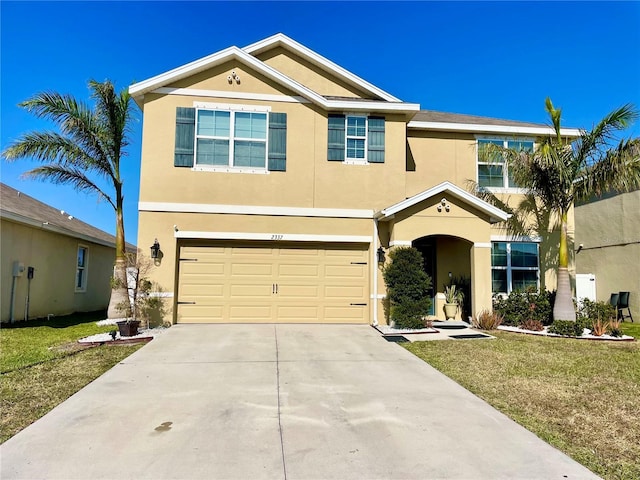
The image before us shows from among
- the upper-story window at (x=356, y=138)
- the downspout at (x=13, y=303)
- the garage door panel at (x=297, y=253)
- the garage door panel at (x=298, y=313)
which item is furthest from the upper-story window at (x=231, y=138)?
the downspout at (x=13, y=303)

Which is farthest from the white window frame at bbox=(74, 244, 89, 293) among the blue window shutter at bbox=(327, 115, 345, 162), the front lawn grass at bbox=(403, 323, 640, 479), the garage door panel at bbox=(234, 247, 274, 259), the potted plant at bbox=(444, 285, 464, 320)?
the potted plant at bbox=(444, 285, 464, 320)

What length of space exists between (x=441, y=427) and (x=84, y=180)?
12.1 m

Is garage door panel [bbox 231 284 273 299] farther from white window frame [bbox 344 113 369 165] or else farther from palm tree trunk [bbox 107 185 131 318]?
white window frame [bbox 344 113 369 165]

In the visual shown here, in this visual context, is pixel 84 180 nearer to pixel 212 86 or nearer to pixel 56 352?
pixel 212 86

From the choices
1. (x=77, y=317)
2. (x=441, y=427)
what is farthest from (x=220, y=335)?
(x=77, y=317)

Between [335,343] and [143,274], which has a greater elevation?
[143,274]

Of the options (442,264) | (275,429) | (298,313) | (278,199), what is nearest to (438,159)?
(442,264)

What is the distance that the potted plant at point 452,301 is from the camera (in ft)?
41.1

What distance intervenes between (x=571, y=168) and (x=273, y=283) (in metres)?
8.35

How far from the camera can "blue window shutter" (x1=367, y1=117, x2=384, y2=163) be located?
1216 centimetres

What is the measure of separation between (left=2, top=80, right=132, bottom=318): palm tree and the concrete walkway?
627 centimetres

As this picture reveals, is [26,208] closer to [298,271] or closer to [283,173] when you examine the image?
[283,173]

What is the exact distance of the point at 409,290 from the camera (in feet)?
34.5

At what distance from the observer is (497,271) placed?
1291cm
